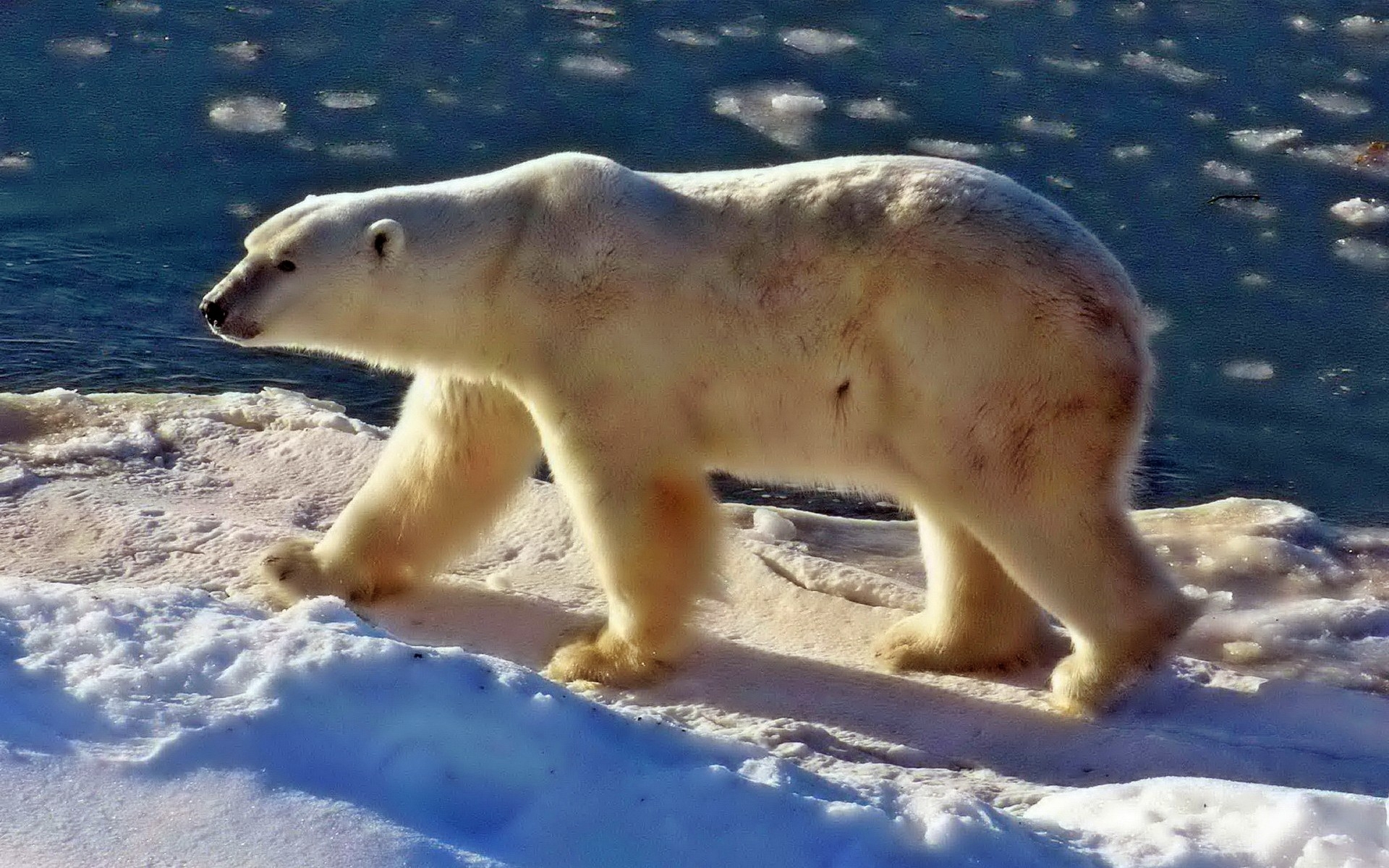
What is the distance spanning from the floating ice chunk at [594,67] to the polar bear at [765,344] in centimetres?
432

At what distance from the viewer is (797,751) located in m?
3.73

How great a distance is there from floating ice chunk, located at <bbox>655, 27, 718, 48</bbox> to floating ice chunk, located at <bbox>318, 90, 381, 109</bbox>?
1.60 metres

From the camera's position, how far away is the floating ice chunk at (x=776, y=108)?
800 cm

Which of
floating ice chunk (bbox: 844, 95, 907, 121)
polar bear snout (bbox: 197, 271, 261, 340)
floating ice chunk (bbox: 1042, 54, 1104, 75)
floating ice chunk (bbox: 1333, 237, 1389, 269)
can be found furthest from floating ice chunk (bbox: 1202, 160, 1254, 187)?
polar bear snout (bbox: 197, 271, 261, 340)

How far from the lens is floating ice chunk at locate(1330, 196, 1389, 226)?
750cm

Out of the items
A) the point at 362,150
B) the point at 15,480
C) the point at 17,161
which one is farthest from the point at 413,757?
the point at 17,161

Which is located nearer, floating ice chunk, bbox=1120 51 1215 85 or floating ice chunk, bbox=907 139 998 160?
floating ice chunk, bbox=907 139 998 160

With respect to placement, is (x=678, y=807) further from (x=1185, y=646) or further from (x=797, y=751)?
(x=1185, y=646)

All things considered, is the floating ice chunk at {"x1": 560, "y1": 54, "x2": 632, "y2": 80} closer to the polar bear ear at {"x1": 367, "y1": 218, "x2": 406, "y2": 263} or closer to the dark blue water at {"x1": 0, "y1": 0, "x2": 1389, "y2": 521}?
the dark blue water at {"x1": 0, "y1": 0, "x2": 1389, "y2": 521}

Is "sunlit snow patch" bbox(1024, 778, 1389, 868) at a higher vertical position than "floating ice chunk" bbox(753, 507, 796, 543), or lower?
higher

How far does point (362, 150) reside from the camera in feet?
25.3

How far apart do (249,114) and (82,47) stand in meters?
1.18

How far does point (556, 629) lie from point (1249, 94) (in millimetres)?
5468

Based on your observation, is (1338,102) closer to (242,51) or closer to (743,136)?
(743,136)
